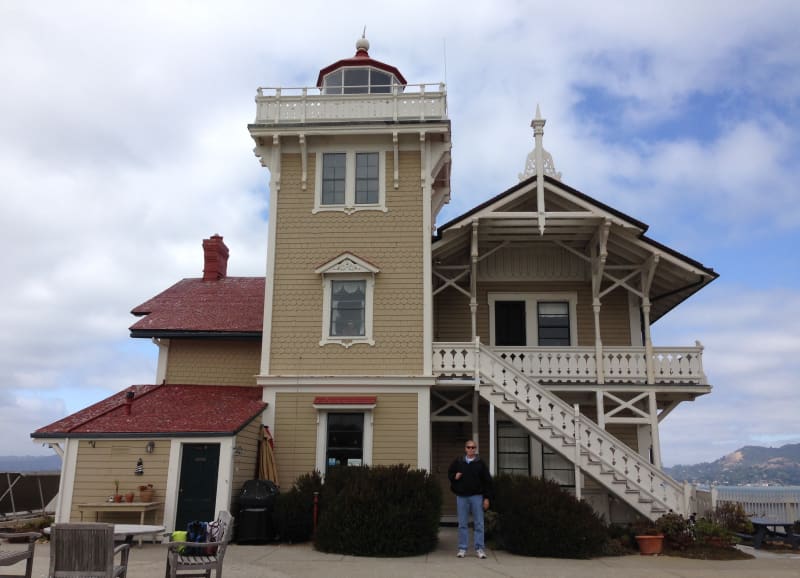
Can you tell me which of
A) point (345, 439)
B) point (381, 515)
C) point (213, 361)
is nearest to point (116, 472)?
point (213, 361)

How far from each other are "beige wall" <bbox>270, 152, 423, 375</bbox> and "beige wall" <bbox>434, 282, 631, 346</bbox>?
9.41 feet

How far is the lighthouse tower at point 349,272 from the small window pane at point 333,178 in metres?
0.03

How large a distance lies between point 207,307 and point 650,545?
1269cm

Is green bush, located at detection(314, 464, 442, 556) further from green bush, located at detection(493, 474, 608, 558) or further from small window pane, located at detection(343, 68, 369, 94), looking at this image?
small window pane, located at detection(343, 68, 369, 94)

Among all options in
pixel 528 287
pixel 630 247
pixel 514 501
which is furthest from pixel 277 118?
pixel 514 501

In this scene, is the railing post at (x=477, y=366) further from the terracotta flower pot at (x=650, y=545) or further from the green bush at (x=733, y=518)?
the green bush at (x=733, y=518)

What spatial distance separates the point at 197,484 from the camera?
14203 millimetres

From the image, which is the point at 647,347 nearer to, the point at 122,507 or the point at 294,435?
the point at 294,435

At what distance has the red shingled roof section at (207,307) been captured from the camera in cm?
1828

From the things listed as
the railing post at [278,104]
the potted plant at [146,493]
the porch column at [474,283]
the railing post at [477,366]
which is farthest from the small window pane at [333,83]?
the potted plant at [146,493]

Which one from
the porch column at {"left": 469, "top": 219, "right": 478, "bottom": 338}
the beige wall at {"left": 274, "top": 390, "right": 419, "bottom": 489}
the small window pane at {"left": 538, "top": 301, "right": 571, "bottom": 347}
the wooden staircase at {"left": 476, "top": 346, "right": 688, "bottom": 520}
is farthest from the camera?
the small window pane at {"left": 538, "top": 301, "right": 571, "bottom": 347}

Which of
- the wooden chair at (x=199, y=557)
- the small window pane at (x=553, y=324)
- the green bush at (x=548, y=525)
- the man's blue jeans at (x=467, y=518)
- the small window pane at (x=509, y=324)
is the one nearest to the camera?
the wooden chair at (x=199, y=557)

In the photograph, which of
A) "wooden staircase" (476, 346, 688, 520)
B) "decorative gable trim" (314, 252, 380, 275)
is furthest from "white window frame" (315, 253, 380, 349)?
"wooden staircase" (476, 346, 688, 520)

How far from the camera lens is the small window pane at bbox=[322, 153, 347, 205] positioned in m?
17.6
